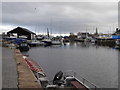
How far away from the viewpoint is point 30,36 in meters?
110

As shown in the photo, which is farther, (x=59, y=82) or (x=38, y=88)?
(x=59, y=82)

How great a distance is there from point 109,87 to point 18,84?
9.25 m

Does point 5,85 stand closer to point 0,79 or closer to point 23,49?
point 0,79

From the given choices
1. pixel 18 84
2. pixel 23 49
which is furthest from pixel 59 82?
pixel 23 49

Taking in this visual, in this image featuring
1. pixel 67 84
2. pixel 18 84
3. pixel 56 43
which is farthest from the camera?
pixel 56 43

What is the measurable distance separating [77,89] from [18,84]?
312 centimetres

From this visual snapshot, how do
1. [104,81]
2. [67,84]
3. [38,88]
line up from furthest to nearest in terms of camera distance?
[104,81] → [67,84] → [38,88]

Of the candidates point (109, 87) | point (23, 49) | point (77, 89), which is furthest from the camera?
point (23, 49)

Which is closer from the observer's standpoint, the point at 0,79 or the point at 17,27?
the point at 0,79

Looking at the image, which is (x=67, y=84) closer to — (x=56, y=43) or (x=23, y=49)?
(x=23, y=49)

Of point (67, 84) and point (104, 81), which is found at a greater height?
point (67, 84)

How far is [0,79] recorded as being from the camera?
10375mm

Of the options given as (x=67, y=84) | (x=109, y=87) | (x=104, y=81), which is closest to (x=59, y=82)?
(x=67, y=84)

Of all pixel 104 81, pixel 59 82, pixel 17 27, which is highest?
pixel 17 27
